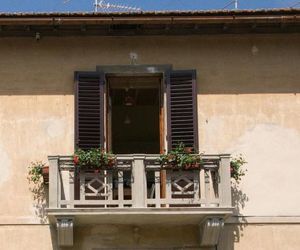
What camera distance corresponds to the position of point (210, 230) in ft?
55.4

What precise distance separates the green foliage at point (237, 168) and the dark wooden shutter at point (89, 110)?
8.38 feet

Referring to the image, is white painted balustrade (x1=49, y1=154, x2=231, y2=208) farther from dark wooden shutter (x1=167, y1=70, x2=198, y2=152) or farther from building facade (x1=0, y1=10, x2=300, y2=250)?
dark wooden shutter (x1=167, y1=70, x2=198, y2=152)

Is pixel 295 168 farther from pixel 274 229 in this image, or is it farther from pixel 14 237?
pixel 14 237

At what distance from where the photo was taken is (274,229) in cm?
1755

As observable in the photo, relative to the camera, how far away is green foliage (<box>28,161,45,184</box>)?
17.5 metres

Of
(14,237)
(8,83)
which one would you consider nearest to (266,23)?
(8,83)

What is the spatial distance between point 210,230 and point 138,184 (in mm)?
1555

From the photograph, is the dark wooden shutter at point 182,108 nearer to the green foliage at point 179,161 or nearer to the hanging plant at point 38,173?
the green foliage at point 179,161

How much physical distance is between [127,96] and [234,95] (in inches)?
125

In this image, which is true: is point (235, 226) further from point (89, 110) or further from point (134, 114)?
point (134, 114)

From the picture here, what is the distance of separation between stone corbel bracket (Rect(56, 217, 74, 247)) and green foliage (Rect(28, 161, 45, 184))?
1.22 m

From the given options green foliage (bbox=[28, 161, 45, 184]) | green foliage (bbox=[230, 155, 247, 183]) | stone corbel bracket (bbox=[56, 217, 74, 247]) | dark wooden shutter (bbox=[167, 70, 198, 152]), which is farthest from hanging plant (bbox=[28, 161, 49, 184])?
green foliage (bbox=[230, 155, 247, 183])

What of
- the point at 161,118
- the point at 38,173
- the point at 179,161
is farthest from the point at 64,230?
the point at 161,118

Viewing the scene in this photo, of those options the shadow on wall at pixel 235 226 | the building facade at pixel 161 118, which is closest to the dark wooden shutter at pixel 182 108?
the building facade at pixel 161 118
